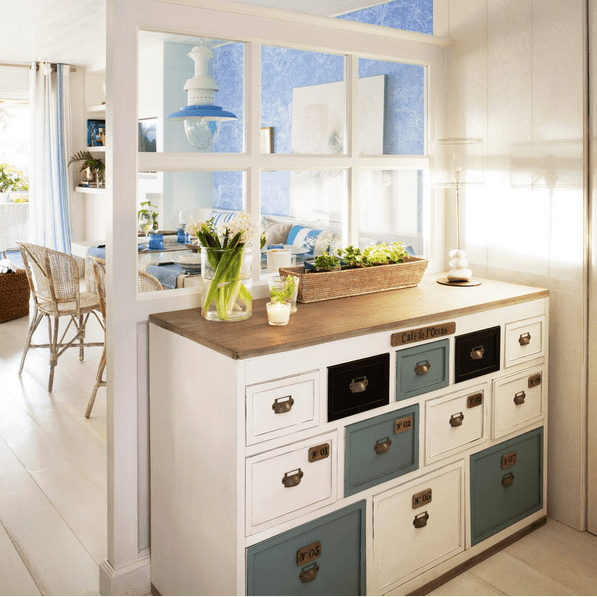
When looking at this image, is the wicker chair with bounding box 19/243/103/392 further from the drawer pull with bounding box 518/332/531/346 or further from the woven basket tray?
the drawer pull with bounding box 518/332/531/346

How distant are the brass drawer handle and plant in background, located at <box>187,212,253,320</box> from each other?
37 cm

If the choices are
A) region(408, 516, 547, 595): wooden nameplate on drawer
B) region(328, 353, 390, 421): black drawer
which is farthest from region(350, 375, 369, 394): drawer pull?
region(408, 516, 547, 595): wooden nameplate on drawer

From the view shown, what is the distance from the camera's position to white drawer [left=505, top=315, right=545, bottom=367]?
2.59 m

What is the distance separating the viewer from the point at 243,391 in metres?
1.87

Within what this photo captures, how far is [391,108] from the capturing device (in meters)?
2.73

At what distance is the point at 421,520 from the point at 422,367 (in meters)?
0.51

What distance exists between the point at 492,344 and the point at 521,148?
2.66ft

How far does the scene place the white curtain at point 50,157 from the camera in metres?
8.45

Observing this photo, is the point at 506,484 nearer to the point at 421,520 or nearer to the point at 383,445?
the point at 421,520

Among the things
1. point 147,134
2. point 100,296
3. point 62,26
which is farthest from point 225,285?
point 62,26

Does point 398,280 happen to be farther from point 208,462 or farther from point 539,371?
point 208,462

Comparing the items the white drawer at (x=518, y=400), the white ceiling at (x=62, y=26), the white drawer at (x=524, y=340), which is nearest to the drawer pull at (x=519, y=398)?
the white drawer at (x=518, y=400)

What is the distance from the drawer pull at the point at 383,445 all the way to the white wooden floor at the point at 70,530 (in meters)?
0.60

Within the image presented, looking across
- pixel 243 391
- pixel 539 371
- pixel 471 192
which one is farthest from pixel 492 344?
pixel 243 391
